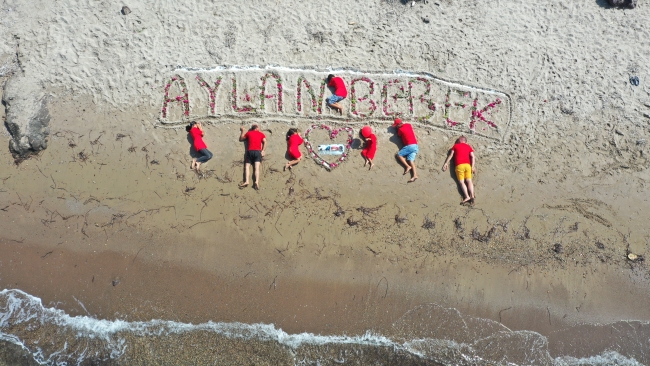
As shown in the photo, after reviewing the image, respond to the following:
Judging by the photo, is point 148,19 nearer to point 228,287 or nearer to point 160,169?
point 160,169

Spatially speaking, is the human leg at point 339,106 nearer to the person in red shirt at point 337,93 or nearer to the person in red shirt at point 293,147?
the person in red shirt at point 337,93

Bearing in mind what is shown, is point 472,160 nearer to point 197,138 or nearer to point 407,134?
point 407,134

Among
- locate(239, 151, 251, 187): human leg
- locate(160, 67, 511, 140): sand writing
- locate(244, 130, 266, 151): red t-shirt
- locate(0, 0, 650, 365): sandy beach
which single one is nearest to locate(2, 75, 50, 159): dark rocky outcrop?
locate(0, 0, 650, 365): sandy beach

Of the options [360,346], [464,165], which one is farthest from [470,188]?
[360,346]

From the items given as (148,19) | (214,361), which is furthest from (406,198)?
(148,19)

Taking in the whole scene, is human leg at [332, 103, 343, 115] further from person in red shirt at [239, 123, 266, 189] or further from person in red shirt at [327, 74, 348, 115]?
person in red shirt at [239, 123, 266, 189]
